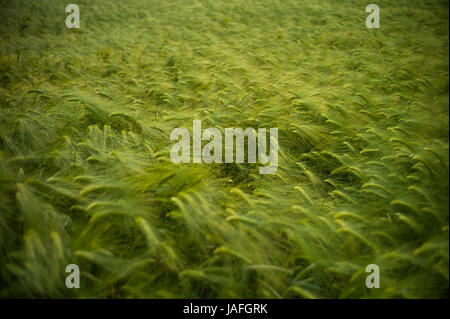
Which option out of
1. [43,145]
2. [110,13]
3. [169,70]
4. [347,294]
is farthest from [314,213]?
[110,13]

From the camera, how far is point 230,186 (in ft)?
5.38

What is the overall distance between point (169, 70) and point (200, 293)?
3220 millimetres

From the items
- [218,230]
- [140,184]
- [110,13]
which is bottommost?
[218,230]

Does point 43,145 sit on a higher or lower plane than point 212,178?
higher

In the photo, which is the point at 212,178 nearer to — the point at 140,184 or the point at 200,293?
the point at 140,184

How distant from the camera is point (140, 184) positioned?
127cm

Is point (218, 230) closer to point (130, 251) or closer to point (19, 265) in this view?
point (130, 251)

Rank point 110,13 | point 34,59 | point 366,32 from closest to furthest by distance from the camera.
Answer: point 34,59, point 366,32, point 110,13

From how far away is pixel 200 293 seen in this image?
3.56 ft

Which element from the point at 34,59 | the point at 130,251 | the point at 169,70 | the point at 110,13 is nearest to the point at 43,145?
the point at 130,251

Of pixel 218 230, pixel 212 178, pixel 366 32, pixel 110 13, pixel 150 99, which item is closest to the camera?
pixel 218 230

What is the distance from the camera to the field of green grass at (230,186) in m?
1.02

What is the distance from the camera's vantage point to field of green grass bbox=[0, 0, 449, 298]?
102 centimetres

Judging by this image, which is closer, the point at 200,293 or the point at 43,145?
the point at 200,293
